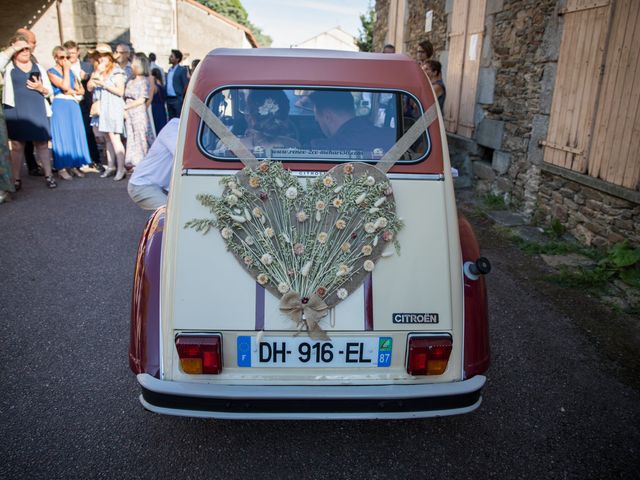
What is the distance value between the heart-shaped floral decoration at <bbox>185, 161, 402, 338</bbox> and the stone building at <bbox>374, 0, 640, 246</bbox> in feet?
11.0

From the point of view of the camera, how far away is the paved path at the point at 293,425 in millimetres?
2615

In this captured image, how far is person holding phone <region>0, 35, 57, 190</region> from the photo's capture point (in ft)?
23.4

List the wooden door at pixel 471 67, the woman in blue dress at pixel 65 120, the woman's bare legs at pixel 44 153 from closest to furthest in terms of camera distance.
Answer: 1. the woman's bare legs at pixel 44 153
2. the woman in blue dress at pixel 65 120
3. the wooden door at pixel 471 67

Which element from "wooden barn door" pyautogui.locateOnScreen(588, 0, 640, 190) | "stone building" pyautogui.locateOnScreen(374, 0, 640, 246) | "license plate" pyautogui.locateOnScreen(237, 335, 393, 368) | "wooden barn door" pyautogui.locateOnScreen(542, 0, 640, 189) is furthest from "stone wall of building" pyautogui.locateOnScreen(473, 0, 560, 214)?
"license plate" pyautogui.locateOnScreen(237, 335, 393, 368)

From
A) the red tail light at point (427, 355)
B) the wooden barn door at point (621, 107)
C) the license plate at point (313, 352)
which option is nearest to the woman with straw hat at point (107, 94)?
the wooden barn door at point (621, 107)

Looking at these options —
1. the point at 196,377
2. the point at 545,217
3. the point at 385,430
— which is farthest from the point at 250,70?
the point at 545,217

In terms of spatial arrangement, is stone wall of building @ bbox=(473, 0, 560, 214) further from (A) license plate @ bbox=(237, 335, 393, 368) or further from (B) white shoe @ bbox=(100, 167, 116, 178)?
(B) white shoe @ bbox=(100, 167, 116, 178)

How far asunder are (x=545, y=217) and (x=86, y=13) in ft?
36.6

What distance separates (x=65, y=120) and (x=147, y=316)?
7083 mm

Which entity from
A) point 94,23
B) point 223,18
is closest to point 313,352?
point 94,23

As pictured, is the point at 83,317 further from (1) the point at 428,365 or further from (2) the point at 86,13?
(2) the point at 86,13

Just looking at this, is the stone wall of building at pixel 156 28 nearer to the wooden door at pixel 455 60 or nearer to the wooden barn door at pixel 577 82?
the wooden door at pixel 455 60

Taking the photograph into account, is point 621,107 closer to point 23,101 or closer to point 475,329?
point 475,329

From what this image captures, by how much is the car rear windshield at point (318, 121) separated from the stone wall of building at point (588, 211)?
308cm
